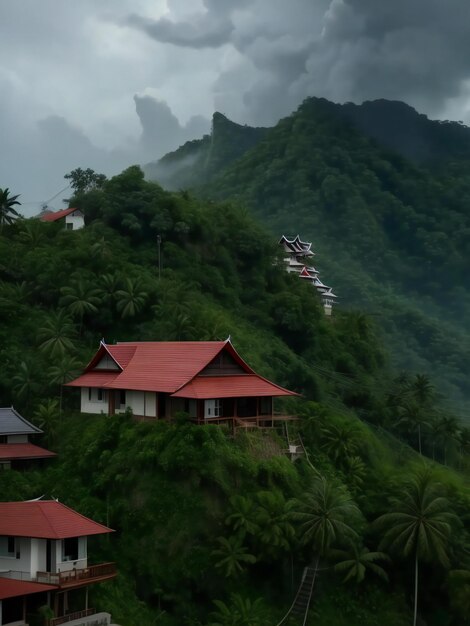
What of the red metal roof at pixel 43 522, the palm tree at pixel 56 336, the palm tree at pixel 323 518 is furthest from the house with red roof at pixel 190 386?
the red metal roof at pixel 43 522

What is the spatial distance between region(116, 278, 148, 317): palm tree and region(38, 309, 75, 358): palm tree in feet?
14.9

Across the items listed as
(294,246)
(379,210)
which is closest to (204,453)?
(294,246)


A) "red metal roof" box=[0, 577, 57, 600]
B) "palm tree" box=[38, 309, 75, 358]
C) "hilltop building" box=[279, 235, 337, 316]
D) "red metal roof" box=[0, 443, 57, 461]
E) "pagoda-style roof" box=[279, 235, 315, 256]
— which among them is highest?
"pagoda-style roof" box=[279, 235, 315, 256]

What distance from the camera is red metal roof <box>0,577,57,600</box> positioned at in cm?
2933

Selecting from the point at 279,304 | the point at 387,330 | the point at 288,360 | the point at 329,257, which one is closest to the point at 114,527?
the point at 288,360

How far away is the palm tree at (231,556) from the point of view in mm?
34562

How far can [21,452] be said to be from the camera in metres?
42.0

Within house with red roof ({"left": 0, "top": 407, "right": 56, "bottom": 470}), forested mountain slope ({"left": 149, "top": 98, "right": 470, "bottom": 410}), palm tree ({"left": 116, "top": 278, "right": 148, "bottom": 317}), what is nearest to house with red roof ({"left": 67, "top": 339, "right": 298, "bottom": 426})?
house with red roof ({"left": 0, "top": 407, "right": 56, "bottom": 470})

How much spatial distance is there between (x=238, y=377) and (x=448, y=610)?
16431mm

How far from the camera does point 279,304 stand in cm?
7475

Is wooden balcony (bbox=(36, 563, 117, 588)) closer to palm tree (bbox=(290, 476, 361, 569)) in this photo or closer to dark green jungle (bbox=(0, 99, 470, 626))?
dark green jungle (bbox=(0, 99, 470, 626))

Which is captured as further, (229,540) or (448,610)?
(448,610)

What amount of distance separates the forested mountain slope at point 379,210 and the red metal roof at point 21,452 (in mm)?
78264

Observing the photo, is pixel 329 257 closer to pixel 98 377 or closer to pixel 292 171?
pixel 292 171
